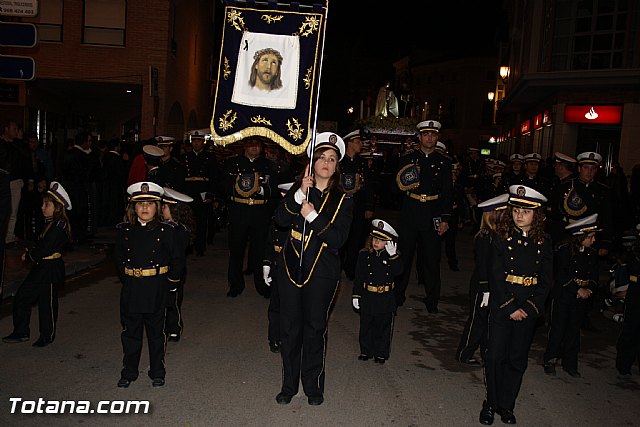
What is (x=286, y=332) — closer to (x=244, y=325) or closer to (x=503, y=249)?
(x=503, y=249)

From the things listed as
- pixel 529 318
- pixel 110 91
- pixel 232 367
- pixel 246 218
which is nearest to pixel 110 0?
pixel 110 91

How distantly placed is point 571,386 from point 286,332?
2.92 meters

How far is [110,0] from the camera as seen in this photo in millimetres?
22688

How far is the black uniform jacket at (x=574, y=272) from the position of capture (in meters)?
6.66

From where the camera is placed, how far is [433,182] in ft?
29.1

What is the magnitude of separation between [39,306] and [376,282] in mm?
3420

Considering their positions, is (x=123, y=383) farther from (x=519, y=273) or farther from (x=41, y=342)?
(x=519, y=273)

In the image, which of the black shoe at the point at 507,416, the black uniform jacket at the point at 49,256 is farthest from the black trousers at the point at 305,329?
the black uniform jacket at the point at 49,256

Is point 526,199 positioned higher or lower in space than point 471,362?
higher

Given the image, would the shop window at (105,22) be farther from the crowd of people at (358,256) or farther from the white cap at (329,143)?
the white cap at (329,143)

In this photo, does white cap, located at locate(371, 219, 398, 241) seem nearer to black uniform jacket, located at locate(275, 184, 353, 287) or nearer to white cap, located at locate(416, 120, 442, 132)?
black uniform jacket, located at locate(275, 184, 353, 287)

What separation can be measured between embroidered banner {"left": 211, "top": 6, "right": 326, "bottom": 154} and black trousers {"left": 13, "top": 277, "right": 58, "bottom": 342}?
2.61 metres

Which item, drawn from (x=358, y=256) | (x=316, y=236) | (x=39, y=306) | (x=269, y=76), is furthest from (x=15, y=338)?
(x=269, y=76)

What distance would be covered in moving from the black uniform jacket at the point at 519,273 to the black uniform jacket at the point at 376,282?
1.46 m
